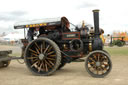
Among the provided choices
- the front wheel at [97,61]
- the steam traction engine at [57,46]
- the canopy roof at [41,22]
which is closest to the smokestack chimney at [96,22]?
the steam traction engine at [57,46]

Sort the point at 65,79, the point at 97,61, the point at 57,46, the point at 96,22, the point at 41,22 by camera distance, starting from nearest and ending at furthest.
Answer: the point at 65,79 → the point at 97,61 → the point at 57,46 → the point at 96,22 → the point at 41,22

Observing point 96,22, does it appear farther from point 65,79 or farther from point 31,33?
point 31,33

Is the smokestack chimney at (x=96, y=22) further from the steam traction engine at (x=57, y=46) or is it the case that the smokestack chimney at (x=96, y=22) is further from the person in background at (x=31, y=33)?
the person in background at (x=31, y=33)

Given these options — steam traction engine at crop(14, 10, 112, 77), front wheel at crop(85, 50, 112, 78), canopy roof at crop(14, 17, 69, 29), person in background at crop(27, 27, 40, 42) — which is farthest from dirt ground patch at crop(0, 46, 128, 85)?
canopy roof at crop(14, 17, 69, 29)

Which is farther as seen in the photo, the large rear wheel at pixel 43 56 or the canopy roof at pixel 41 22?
the canopy roof at pixel 41 22

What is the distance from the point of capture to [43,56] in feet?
18.9

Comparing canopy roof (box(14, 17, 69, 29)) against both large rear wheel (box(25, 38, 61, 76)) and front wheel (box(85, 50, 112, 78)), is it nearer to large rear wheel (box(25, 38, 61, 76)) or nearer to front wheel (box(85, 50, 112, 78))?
large rear wheel (box(25, 38, 61, 76))

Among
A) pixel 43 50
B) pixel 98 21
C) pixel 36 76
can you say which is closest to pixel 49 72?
pixel 36 76

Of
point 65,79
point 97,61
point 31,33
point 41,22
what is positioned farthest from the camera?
point 31,33

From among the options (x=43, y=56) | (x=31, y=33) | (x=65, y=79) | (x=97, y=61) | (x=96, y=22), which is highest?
(x=96, y=22)

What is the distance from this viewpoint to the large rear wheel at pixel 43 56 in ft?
18.7

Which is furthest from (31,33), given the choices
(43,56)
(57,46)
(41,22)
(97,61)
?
(97,61)

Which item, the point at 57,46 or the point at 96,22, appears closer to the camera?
the point at 57,46

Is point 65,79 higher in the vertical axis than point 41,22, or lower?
lower
